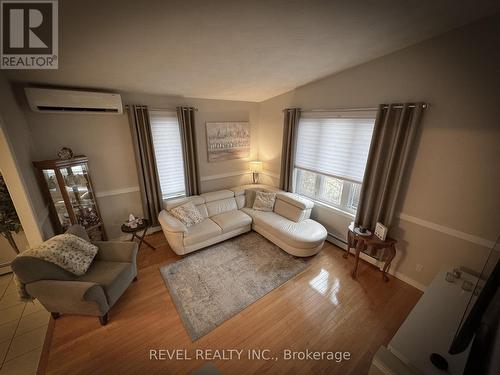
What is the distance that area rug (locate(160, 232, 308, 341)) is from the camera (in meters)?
2.13

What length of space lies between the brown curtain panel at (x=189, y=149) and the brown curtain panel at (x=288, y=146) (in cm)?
176

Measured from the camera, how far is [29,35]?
1.41 m

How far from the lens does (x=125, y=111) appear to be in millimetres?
2990

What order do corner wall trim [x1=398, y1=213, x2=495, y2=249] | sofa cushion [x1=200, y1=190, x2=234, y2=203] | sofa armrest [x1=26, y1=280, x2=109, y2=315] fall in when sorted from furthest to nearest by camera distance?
sofa cushion [x1=200, y1=190, x2=234, y2=203] < corner wall trim [x1=398, y1=213, x2=495, y2=249] < sofa armrest [x1=26, y1=280, x2=109, y2=315]

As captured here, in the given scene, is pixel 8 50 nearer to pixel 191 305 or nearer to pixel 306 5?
pixel 306 5

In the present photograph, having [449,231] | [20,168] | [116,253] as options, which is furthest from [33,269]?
[449,231]

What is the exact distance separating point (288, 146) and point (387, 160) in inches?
66.8

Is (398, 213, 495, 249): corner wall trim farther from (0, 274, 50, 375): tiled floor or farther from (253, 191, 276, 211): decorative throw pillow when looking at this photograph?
(0, 274, 50, 375): tiled floor

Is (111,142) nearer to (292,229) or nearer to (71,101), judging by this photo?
(71,101)

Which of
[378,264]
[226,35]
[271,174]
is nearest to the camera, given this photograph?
[226,35]

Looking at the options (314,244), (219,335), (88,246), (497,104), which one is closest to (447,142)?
(497,104)

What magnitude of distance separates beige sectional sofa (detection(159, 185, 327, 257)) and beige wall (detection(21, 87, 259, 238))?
752 millimetres

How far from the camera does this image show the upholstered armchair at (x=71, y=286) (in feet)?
5.80

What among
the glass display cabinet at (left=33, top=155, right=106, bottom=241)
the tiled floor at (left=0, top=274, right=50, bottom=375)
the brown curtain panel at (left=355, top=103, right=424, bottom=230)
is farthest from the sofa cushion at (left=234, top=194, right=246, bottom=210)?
the tiled floor at (left=0, top=274, right=50, bottom=375)
